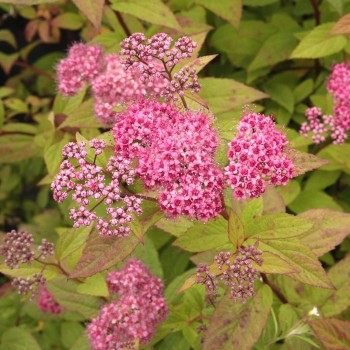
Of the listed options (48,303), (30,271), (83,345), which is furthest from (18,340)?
(30,271)

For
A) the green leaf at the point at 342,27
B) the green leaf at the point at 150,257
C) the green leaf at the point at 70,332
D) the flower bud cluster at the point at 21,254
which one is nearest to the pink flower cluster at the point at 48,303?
the green leaf at the point at 70,332

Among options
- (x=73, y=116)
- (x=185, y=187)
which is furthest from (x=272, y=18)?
(x=185, y=187)

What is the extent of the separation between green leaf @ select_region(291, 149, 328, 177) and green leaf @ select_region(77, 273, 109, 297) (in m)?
0.96

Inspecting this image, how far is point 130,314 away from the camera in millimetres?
2109

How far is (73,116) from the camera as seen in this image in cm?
260

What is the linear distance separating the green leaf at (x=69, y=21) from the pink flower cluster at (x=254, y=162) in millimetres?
2312

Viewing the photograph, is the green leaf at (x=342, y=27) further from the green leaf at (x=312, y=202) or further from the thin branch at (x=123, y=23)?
the thin branch at (x=123, y=23)

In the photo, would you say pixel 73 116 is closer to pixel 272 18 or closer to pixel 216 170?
pixel 216 170

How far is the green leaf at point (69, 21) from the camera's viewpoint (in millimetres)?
3586

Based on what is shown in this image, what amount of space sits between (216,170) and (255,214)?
1.03 feet

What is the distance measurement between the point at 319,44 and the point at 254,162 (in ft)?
4.90

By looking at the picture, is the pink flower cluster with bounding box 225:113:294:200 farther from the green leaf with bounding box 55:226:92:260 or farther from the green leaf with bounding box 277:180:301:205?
the green leaf with bounding box 277:180:301:205

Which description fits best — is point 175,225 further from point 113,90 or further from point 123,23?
point 123,23

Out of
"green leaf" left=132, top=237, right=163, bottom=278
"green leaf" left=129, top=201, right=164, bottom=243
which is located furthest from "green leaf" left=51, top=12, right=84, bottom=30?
"green leaf" left=129, top=201, right=164, bottom=243
